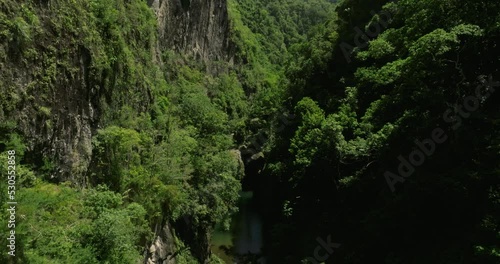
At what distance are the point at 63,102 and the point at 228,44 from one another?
51408 mm

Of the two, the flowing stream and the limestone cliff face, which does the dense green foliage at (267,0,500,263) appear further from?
the limestone cliff face

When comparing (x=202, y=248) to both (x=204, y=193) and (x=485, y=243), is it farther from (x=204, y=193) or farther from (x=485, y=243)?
(x=485, y=243)

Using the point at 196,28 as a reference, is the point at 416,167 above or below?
below

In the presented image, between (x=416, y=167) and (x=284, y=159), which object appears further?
(x=284, y=159)

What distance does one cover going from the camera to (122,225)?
40.4ft

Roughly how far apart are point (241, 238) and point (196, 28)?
28.5 m

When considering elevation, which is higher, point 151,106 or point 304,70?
point 304,70

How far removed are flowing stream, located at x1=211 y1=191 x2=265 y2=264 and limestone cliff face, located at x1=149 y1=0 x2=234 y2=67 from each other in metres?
20.3

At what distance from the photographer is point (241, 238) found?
35.4m

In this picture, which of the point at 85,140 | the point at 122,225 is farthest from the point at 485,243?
the point at 85,140

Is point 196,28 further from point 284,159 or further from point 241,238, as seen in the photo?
point 241,238

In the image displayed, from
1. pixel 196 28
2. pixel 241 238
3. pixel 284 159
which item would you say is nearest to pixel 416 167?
pixel 284 159

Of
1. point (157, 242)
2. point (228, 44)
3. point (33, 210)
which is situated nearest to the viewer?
point (33, 210)

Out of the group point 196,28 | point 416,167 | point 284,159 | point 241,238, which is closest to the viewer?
point 416,167
